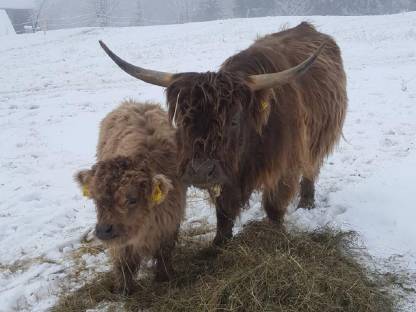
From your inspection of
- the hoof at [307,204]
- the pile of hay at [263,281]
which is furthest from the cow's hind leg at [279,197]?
the hoof at [307,204]

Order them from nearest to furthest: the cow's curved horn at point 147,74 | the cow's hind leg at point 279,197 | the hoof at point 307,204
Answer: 1. the cow's curved horn at point 147,74
2. the cow's hind leg at point 279,197
3. the hoof at point 307,204

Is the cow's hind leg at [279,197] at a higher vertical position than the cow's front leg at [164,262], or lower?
higher

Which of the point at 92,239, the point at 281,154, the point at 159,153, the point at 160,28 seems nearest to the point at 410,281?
the point at 281,154

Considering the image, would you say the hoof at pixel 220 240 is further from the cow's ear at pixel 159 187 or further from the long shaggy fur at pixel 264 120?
the cow's ear at pixel 159 187

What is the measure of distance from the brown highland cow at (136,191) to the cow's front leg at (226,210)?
36 centimetres

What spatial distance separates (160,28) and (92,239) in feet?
71.6

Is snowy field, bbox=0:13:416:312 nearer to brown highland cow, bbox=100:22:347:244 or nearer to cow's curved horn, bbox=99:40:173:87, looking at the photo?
brown highland cow, bbox=100:22:347:244

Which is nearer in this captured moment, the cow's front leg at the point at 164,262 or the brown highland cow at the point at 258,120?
the brown highland cow at the point at 258,120

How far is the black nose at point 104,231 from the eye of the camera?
10.4 ft

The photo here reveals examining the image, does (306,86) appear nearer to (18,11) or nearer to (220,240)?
(220,240)

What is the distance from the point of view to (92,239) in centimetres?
466

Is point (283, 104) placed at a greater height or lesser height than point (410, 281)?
greater

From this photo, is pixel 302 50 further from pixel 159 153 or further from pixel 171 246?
pixel 171 246

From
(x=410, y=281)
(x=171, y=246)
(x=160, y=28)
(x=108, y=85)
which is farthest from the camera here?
Result: (x=160, y=28)
